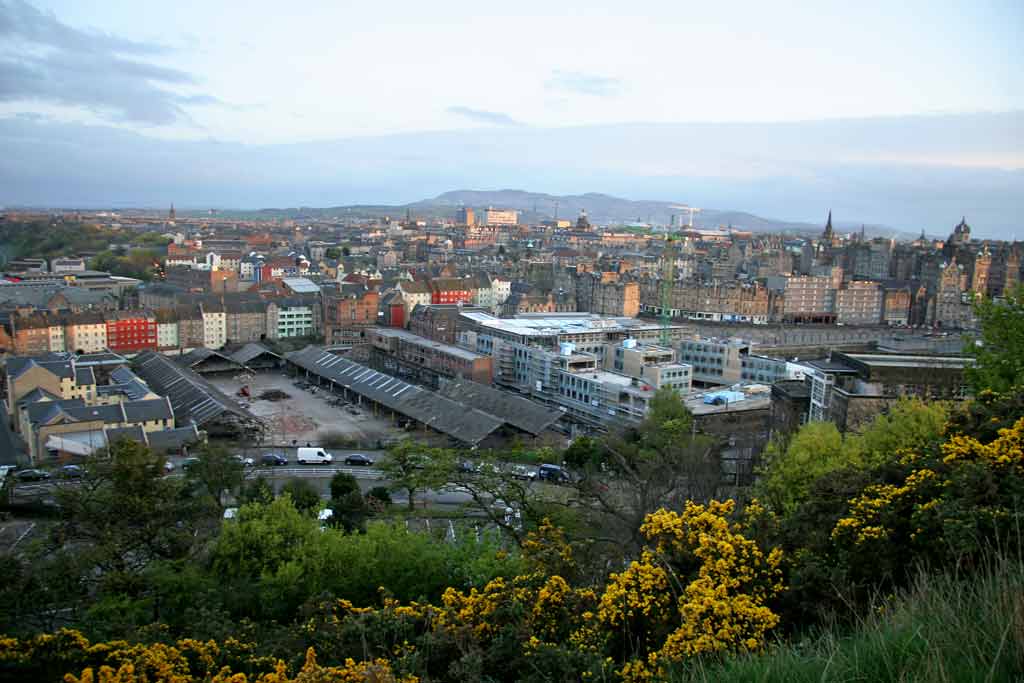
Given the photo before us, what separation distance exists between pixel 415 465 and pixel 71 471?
5438 mm

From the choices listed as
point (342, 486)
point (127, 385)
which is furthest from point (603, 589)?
point (127, 385)

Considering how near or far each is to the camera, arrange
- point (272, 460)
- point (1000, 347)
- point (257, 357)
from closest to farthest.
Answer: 1. point (1000, 347)
2. point (272, 460)
3. point (257, 357)

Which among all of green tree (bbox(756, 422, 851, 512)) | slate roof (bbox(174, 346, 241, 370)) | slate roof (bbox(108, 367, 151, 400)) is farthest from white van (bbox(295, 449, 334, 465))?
slate roof (bbox(174, 346, 241, 370))

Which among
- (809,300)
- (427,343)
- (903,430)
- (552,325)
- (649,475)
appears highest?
(903,430)

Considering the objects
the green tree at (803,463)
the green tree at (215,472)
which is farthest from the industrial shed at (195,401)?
the green tree at (803,463)

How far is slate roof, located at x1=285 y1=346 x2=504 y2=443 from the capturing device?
14.3m

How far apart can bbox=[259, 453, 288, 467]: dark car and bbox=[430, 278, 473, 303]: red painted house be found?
15.7m

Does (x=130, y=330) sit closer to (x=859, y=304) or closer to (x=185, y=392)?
(x=185, y=392)

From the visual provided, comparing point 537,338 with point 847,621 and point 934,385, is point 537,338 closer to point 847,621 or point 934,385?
point 934,385

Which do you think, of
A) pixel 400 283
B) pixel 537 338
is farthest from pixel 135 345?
pixel 537 338

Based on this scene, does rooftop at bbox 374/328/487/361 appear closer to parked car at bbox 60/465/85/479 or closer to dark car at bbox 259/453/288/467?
dark car at bbox 259/453/288/467

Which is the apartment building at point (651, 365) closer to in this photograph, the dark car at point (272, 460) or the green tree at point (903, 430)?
the dark car at point (272, 460)

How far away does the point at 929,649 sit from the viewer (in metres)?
2.14

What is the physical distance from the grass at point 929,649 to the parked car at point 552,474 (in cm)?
970
